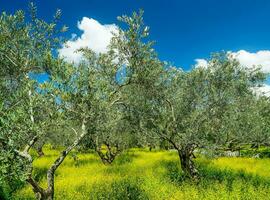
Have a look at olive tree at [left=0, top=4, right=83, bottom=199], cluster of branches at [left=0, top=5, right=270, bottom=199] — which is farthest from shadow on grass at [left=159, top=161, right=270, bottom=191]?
olive tree at [left=0, top=4, right=83, bottom=199]

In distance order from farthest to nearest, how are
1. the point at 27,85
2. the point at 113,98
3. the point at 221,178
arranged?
1. the point at 221,178
2. the point at 113,98
3. the point at 27,85

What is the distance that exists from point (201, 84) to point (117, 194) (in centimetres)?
905

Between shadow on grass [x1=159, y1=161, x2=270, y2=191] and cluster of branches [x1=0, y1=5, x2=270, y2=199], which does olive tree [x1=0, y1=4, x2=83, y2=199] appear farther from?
shadow on grass [x1=159, y1=161, x2=270, y2=191]

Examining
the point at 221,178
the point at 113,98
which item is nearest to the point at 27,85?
the point at 113,98

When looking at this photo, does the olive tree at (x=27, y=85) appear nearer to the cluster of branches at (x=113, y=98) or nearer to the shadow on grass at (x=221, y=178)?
the cluster of branches at (x=113, y=98)

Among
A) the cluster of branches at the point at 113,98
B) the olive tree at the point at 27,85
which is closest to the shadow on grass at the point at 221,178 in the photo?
the cluster of branches at the point at 113,98

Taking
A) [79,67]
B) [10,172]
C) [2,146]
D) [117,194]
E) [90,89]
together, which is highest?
[79,67]

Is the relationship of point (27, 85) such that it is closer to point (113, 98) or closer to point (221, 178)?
point (113, 98)

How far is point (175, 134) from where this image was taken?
19500 millimetres

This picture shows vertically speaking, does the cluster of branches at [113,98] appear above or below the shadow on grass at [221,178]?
above

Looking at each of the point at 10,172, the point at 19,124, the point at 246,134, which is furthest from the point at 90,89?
the point at 246,134

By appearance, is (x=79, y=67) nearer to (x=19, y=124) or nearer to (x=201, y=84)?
(x=19, y=124)

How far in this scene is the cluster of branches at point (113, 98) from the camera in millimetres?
10961

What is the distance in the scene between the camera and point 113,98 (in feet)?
49.4
